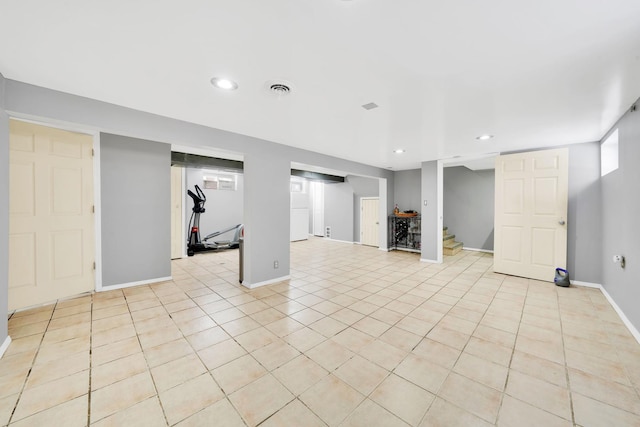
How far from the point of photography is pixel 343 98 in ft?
7.75

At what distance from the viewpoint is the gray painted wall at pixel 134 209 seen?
11.6ft

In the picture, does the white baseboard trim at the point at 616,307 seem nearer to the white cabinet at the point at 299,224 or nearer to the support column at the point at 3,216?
the support column at the point at 3,216

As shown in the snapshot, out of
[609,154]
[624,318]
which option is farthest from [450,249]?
[624,318]

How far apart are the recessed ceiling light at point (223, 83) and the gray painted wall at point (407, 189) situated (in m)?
6.21

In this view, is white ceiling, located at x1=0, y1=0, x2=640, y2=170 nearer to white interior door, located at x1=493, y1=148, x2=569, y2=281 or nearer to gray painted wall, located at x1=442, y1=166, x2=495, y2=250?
white interior door, located at x1=493, y1=148, x2=569, y2=281

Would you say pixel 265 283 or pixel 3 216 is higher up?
pixel 3 216

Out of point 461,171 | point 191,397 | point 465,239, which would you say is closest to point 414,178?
point 461,171

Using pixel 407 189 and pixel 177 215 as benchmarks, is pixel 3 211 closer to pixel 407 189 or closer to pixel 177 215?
pixel 177 215

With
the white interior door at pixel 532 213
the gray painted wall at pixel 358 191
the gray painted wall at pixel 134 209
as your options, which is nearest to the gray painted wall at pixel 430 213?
the white interior door at pixel 532 213

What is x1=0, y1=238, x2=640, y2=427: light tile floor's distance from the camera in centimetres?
151

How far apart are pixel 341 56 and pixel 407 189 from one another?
627 centimetres

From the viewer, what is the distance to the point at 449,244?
21.6 feet

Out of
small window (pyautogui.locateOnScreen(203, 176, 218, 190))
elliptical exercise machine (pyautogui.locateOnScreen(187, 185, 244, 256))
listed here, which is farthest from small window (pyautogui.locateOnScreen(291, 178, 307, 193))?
elliptical exercise machine (pyautogui.locateOnScreen(187, 185, 244, 256))

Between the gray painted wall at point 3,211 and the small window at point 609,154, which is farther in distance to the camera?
the small window at point 609,154
